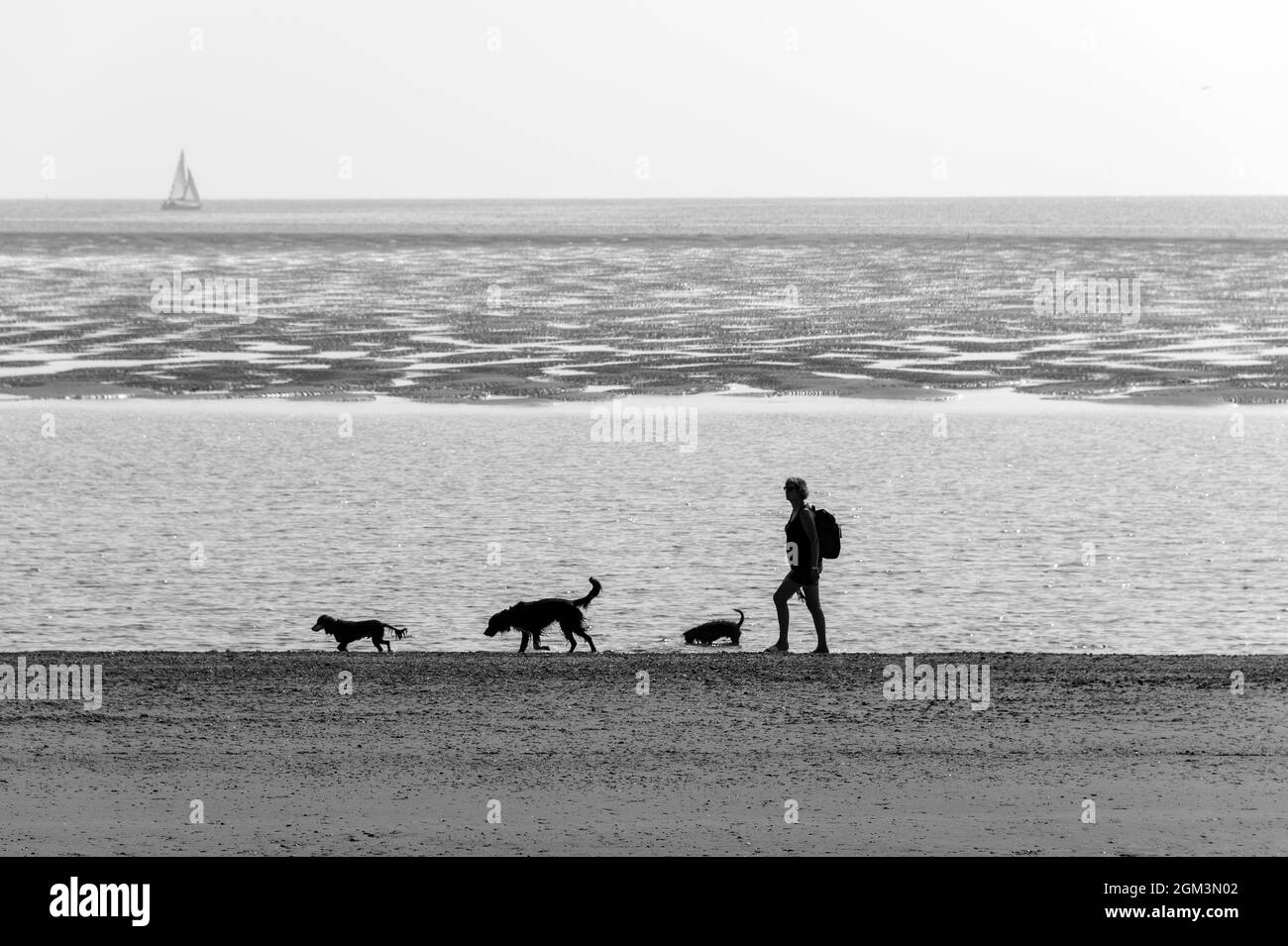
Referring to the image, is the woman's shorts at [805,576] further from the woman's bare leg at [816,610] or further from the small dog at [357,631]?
the small dog at [357,631]

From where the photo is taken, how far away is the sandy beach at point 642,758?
10.1 m

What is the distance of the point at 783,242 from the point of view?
143625mm

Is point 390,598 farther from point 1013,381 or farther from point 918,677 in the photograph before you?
point 1013,381

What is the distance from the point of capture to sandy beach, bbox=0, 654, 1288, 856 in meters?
10.1

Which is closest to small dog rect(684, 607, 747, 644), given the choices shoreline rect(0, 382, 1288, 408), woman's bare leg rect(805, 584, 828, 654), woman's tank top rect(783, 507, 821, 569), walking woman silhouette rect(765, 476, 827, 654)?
walking woman silhouette rect(765, 476, 827, 654)

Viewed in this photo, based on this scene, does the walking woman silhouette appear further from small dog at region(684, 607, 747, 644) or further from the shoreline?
the shoreline

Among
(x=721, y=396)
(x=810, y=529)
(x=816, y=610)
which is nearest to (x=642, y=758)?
(x=810, y=529)

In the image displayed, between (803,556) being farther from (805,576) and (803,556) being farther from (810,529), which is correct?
(810,529)

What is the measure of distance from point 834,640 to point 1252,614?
4779mm

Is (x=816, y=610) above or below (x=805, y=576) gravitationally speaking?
below

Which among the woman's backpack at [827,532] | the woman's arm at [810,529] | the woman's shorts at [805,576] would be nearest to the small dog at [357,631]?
the woman's shorts at [805,576]

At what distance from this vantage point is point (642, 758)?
11961mm
